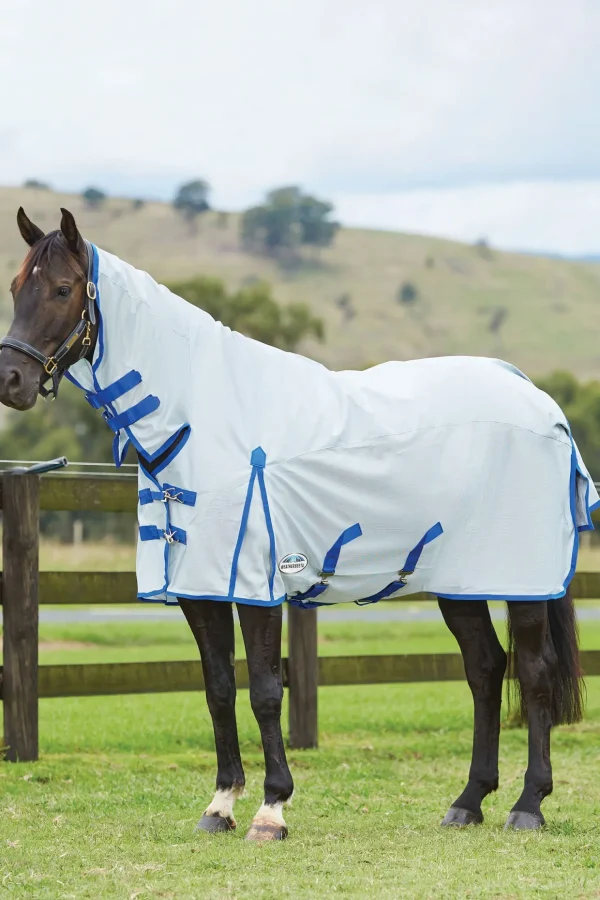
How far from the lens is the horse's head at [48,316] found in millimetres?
4676

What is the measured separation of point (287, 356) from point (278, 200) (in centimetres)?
10941

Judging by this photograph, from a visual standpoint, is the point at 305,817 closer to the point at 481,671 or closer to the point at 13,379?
the point at 481,671

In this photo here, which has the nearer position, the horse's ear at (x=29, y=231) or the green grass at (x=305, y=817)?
the green grass at (x=305, y=817)

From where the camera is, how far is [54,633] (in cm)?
1521

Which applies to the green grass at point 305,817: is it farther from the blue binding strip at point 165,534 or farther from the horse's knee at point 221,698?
the blue binding strip at point 165,534

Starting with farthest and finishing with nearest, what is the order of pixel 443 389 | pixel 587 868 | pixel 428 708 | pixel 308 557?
pixel 428 708 → pixel 443 389 → pixel 308 557 → pixel 587 868

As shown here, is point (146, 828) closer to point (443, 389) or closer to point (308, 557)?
point (308, 557)

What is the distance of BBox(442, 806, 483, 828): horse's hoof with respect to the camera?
528 centimetres

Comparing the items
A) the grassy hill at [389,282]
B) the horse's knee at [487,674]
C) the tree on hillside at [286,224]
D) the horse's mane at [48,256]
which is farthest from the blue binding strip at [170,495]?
the tree on hillside at [286,224]

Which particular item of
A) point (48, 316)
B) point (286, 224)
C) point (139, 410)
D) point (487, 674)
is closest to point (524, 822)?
point (487, 674)

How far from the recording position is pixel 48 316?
4758 millimetres

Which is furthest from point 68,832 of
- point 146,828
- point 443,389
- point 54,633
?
point 54,633

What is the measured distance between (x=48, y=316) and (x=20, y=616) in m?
→ 2.66

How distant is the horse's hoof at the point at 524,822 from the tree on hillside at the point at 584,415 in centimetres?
4179
